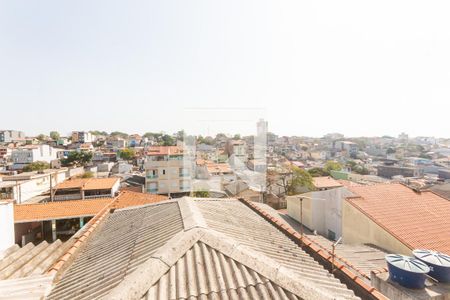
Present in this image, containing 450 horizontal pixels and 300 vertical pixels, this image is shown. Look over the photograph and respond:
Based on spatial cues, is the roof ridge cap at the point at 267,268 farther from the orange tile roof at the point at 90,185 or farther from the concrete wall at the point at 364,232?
the orange tile roof at the point at 90,185

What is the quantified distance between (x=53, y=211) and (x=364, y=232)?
18174mm

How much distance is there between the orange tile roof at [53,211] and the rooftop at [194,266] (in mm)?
13407

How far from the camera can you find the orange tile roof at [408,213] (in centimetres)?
1064

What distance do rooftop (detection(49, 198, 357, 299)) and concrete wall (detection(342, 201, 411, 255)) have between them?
320 inches

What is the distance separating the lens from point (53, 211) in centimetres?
1681

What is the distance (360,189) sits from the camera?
14531mm

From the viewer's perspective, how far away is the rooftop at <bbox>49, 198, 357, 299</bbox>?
289cm

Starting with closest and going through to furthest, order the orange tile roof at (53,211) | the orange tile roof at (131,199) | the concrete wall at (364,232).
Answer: the concrete wall at (364,232), the orange tile roof at (131,199), the orange tile roof at (53,211)

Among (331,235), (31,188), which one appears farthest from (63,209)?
(331,235)

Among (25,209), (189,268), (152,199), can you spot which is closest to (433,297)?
(189,268)

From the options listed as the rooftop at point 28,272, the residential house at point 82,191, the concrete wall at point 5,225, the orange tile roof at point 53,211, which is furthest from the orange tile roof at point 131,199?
the residential house at point 82,191

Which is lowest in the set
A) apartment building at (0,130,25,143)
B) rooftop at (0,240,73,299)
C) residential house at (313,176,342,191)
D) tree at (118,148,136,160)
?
residential house at (313,176,342,191)

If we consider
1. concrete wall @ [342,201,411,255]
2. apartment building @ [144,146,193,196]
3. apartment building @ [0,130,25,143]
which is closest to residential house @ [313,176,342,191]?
apartment building @ [144,146,193,196]

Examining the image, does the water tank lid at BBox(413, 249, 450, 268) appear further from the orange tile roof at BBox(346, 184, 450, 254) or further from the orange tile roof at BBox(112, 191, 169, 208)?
the orange tile roof at BBox(112, 191, 169, 208)
